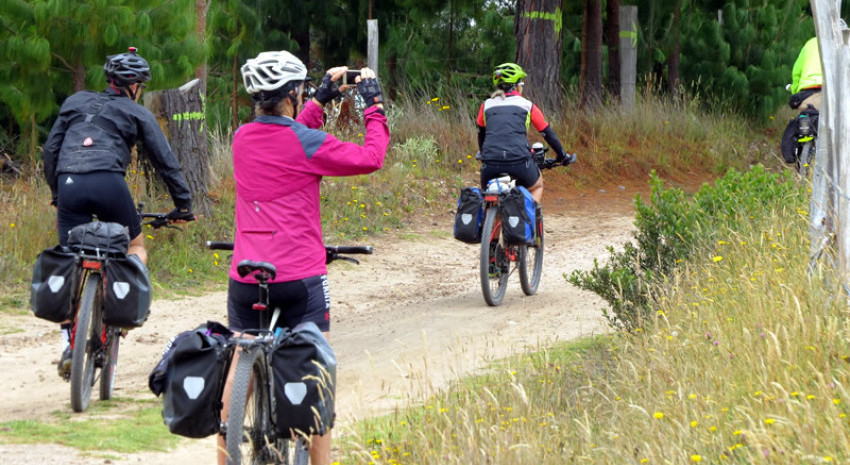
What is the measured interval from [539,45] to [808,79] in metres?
7.71

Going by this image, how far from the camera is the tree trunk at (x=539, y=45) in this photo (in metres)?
17.5

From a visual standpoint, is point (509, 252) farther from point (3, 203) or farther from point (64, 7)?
point (64, 7)

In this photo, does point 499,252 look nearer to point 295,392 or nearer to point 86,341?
point 86,341

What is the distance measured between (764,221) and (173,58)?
903 centimetres

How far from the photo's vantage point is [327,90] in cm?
516

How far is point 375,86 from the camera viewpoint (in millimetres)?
4812

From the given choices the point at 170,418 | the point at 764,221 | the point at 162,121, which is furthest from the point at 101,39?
the point at 170,418

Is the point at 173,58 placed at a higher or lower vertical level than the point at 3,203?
higher

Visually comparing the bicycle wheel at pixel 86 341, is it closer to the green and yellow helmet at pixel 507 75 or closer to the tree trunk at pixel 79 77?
the green and yellow helmet at pixel 507 75

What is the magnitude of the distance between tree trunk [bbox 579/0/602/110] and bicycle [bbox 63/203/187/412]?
13366 mm

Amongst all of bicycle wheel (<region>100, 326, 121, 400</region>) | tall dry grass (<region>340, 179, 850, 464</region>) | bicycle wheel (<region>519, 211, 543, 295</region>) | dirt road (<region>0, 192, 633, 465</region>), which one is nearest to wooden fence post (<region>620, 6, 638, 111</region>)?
dirt road (<region>0, 192, 633, 465</region>)

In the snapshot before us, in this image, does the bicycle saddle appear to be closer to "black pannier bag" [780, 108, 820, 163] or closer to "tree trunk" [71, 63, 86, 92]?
"black pannier bag" [780, 108, 820, 163]

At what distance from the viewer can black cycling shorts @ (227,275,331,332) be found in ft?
14.5

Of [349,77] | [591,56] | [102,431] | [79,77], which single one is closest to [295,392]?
[349,77]
